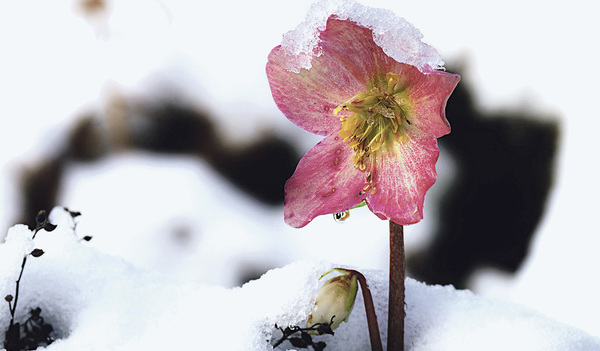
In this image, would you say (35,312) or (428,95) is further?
(35,312)

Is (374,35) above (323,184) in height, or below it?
above

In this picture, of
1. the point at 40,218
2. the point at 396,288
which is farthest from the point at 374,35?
the point at 40,218

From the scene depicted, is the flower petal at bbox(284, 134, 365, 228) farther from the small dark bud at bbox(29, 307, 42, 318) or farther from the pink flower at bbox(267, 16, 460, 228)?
the small dark bud at bbox(29, 307, 42, 318)

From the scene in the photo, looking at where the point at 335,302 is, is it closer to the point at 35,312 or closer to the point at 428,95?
the point at 428,95

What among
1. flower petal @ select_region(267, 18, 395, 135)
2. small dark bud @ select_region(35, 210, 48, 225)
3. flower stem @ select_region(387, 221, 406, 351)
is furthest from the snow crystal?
small dark bud @ select_region(35, 210, 48, 225)

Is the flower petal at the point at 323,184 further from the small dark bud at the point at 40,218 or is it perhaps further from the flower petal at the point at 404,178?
the small dark bud at the point at 40,218

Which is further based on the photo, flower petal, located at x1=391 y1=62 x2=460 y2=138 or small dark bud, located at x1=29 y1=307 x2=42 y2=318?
small dark bud, located at x1=29 y1=307 x2=42 y2=318

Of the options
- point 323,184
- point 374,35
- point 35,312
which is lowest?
point 35,312

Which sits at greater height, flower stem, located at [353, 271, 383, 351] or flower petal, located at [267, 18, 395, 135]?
flower petal, located at [267, 18, 395, 135]

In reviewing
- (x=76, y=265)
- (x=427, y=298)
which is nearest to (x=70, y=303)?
(x=76, y=265)
